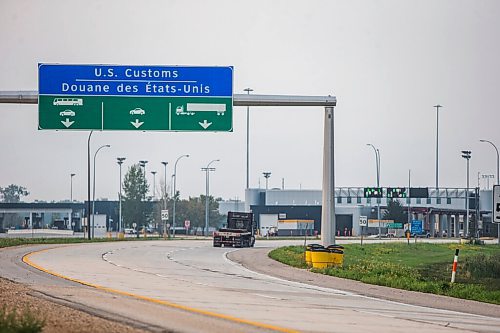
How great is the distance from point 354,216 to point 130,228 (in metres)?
35.3

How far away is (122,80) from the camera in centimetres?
3769

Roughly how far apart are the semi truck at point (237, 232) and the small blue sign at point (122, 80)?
98.1 feet

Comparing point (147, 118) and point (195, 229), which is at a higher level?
point (147, 118)

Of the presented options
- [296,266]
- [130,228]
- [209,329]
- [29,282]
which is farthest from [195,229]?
[209,329]

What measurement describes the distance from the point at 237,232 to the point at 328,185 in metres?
30.0

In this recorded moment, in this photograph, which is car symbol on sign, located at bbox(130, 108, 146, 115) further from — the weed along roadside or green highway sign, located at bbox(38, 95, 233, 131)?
the weed along roadside

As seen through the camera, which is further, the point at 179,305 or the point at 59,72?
the point at 59,72

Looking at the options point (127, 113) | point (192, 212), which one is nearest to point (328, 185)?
point (127, 113)

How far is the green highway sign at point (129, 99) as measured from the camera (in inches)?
1480

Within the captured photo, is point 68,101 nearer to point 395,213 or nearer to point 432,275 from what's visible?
point 432,275

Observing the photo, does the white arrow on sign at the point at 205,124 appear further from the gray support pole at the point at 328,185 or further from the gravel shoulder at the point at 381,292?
the gravel shoulder at the point at 381,292

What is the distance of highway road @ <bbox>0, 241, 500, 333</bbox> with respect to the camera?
→ 17.2 metres

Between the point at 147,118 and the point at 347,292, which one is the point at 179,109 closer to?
the point at 147,118

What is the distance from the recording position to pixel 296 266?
3819 cm
